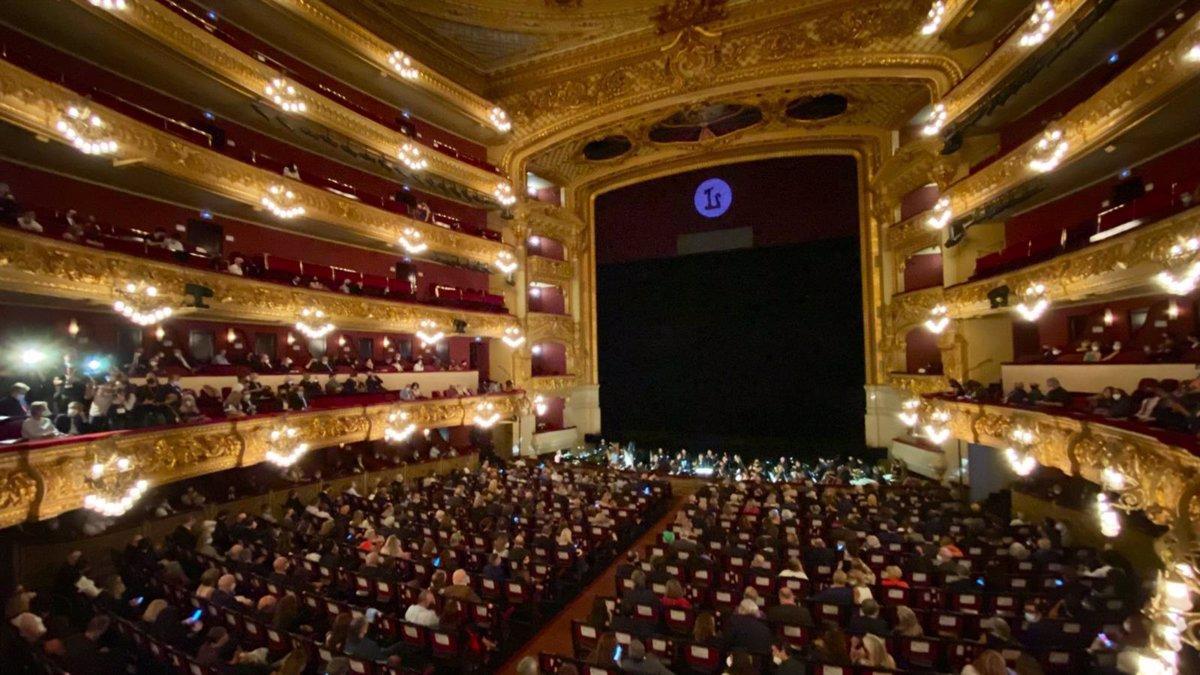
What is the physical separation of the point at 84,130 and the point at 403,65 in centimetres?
1138

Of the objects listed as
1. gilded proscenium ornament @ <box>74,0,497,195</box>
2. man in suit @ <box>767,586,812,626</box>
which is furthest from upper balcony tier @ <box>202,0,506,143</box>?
man in suit @ <box>767,586,812,626</box>

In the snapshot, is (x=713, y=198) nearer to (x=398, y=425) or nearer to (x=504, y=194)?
(x=504, y=194)

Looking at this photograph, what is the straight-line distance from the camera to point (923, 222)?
22094 mm

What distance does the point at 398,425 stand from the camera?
19125 mm

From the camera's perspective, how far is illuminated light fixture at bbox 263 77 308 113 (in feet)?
56.5

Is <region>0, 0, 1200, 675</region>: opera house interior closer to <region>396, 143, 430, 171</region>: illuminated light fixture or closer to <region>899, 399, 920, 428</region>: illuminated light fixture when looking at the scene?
<region>396, 143, 430, 171</region>: illuminated light fixture

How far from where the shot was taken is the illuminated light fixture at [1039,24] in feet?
42.4

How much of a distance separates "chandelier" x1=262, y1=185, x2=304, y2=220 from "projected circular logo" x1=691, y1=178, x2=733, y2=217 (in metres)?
17.9

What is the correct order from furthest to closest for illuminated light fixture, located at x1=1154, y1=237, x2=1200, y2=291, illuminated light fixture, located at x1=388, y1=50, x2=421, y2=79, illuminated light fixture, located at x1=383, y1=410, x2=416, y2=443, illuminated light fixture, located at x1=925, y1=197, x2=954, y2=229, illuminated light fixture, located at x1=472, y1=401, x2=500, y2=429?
illuminated light fixture, located at x1=472, y1=401, x2=500, y2=429, illuminated light fixture, located at x1=388, y1=50, x2=421, y2=79, illuminated light fixture, located at x1=383, y1=410, x2=416, y2=443, illuminated light fixture, located at x1=925, y1=197, x2=954, y2=229, illuminated light fixture, located at x1=1154, y1=237, x2=1200, y2=291

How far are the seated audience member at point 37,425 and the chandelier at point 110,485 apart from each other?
850 mm

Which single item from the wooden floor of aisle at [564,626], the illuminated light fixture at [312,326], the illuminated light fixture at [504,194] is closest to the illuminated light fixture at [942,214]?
the wooden floor of aisle at [564,626]

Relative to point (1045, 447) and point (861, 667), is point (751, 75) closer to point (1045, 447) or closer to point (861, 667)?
point (1045, 447)

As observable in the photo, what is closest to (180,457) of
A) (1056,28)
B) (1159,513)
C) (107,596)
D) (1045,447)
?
(107,596)

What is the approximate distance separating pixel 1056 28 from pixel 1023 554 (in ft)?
37.0
